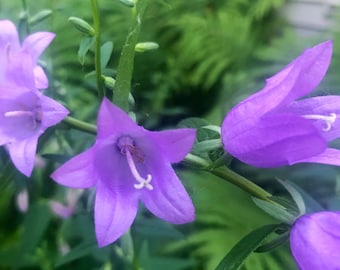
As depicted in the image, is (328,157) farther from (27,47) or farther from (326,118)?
(27,47)

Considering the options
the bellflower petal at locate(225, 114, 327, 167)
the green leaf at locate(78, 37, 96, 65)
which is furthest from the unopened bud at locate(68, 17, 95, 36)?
the bellflower petal at locate(225, 114, 327, 167)

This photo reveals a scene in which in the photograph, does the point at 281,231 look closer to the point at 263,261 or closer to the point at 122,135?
the point at 122,135

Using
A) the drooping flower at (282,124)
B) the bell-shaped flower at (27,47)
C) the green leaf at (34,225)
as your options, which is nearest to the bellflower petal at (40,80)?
the bell-shaped flower at (27,47)

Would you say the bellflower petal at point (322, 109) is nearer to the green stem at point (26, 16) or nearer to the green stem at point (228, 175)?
the green stem at point (228, 175)

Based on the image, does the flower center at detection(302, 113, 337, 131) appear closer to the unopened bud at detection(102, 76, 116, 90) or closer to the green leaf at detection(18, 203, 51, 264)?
the unopened bud at detection(102, 76, 116, 90)

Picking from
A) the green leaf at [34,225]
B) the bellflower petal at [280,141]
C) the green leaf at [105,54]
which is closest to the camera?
the bellflower petal at [280,141]

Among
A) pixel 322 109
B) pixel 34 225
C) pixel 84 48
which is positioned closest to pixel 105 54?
pixel 84 48
